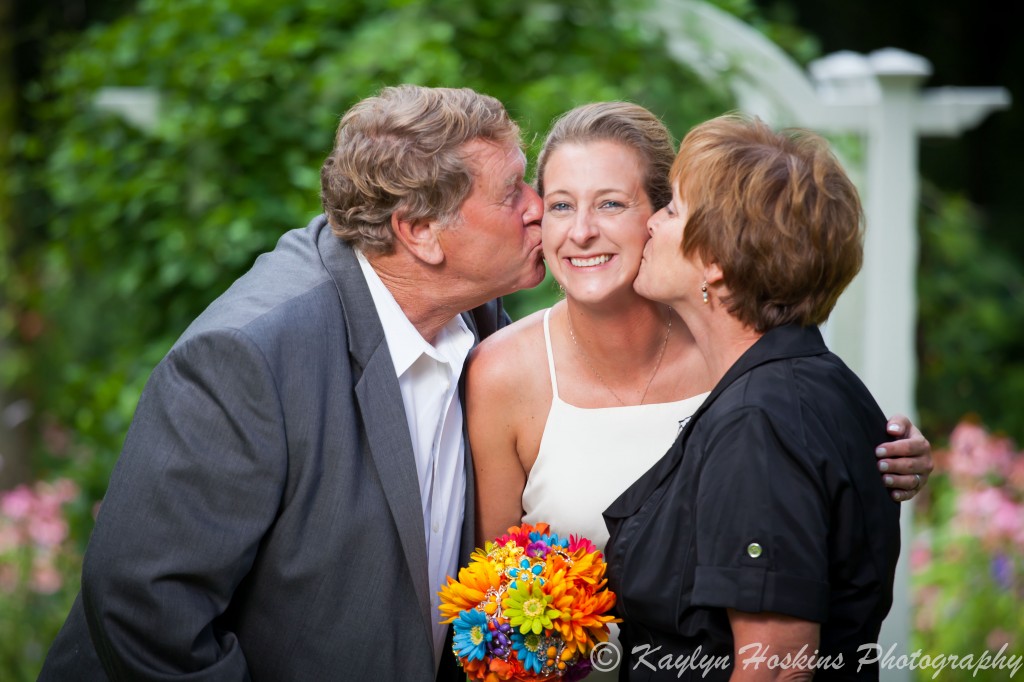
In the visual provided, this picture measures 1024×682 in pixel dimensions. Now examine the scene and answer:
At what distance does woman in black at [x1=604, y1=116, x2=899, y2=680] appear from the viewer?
2.00 m

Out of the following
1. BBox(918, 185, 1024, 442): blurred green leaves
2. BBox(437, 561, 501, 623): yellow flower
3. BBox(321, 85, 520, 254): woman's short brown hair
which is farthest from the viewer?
BBox(918, 185, 1024, 442): blurred green leaves

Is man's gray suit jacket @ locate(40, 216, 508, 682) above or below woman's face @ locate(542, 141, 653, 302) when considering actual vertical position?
below

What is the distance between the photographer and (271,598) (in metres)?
2.42

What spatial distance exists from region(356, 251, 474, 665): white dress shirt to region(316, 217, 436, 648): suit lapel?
6 cm

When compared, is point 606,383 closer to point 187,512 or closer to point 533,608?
point 533,608

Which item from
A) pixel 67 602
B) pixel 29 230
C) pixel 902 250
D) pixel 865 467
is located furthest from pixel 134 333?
pixel 865 467

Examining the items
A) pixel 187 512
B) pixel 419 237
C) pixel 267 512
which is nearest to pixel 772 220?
pixel 419 237

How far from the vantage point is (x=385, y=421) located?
2494mm

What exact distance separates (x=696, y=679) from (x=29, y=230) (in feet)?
18.5

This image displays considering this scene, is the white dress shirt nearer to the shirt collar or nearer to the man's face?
the shirt collar

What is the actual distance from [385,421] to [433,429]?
0.26 meters

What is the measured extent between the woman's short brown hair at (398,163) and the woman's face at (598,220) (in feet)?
0.82

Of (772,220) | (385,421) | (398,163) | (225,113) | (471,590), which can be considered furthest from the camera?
(225,113)

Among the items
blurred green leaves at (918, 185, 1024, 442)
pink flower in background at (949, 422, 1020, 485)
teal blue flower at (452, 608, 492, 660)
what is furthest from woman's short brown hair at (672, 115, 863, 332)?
blurred green leaves at (918, 185, 1024, 442)
